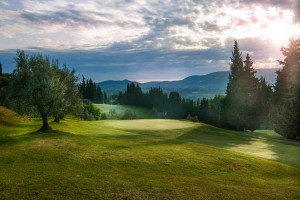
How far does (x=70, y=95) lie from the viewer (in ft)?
215

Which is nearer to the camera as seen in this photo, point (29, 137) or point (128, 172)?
point (128, 172)

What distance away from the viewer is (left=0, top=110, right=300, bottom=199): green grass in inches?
881

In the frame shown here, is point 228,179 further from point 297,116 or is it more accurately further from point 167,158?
point 297,116

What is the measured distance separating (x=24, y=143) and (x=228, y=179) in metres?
21.9

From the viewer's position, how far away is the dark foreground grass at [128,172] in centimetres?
2237

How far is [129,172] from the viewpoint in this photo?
27781 mm

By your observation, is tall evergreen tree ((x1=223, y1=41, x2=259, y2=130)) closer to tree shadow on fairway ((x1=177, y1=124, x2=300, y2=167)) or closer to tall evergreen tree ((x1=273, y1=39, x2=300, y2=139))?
tall evergreen tree ((x1=273, y1=39, x2=300, y2=139))

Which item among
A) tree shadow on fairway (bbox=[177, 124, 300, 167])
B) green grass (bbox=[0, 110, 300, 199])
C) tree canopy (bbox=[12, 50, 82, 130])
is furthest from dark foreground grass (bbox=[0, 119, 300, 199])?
tree shadow on fairway (bbox=[177, 124, 300, 167])

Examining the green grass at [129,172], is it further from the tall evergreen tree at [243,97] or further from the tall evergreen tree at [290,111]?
the tall evergreen tree at [243,97]

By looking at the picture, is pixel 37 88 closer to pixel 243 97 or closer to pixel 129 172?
pixel 129 172

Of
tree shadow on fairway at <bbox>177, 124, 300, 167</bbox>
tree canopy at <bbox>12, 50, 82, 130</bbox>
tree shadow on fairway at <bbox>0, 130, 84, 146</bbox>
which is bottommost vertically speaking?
tree shadow on fairway at <bbox>177, 124, 300, 167</bbox>

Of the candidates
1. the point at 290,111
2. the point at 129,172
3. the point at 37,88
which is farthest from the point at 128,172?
the point at 290,111

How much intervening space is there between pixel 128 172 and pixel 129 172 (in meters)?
0.09

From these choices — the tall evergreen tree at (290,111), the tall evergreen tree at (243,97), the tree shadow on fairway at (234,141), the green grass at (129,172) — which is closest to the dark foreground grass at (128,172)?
the green grass at (129,172)
